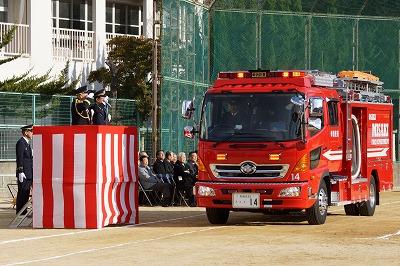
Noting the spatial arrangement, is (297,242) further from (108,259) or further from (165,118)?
(165,118)

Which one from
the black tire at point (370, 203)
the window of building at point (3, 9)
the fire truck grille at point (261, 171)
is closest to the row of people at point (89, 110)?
the fire truck grille at point (261, 171)

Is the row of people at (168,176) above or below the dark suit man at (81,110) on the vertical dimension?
below

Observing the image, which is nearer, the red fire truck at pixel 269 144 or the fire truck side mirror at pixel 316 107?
the red fire truck at pixel 269 144

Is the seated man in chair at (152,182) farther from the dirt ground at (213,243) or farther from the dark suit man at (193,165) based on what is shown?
the dirt ground at (213,243)

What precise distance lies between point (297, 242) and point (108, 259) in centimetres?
373

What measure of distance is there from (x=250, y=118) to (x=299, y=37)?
61.1 ft

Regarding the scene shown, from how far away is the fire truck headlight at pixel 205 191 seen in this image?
2247 cm

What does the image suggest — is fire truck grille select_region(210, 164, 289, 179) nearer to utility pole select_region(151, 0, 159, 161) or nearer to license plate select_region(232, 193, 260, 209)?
license plate select_region(232, 193, 260, 209)

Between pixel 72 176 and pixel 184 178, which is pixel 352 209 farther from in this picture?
pixel 72 176

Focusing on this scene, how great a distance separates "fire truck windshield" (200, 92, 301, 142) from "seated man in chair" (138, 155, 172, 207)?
6529 millimetres

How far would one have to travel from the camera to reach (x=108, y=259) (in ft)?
53.3

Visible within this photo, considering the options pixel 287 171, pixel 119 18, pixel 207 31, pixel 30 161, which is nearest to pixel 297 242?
pixel 287 171

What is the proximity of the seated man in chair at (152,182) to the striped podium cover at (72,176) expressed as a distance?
6.75 meters

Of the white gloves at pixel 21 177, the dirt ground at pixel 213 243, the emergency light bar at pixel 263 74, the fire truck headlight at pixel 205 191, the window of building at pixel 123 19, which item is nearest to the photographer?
the dirt ground at pixel 213 243
